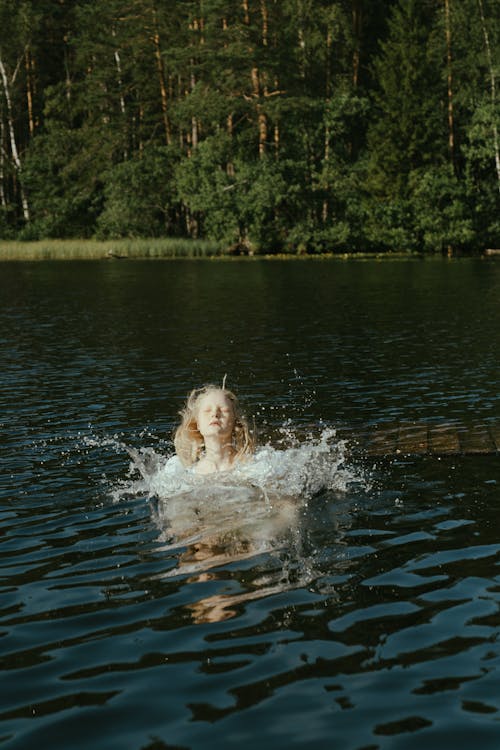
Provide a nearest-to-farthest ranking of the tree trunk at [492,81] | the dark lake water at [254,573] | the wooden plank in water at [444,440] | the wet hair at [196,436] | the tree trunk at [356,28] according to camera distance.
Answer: the dark lake water at [254,573]
the wet hair at [196,436]
the wooden plank in water at [444,440]
the tree trunk at [492,81]
the tree trunk at [356,28]

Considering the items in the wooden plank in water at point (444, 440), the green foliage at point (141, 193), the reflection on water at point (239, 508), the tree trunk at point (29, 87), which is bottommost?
the wooden plank in water at point (444, 440)

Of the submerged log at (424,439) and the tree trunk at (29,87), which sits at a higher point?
the tree trunk at (29,87)

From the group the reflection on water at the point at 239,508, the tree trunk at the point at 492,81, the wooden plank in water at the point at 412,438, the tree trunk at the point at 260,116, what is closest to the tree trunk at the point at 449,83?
the tree trunk at the point at 492,81

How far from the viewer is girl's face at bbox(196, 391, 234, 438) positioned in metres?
9.59

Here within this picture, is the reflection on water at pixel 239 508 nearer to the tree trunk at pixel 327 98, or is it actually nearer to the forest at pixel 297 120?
the forest at pixel 297 120

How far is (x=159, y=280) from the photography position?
44531mm

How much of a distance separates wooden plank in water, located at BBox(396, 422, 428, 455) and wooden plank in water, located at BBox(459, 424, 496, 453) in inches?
18.0

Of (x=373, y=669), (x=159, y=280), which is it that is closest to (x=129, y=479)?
(x=373, y=669)

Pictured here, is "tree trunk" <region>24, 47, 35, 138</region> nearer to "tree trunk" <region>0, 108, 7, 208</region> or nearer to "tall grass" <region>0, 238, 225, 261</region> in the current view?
"tree trunk" <region>0, 108, 7, 208</region>

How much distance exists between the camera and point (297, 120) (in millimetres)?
66562

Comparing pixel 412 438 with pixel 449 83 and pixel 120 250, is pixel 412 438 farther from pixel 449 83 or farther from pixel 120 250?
pixel 449 83

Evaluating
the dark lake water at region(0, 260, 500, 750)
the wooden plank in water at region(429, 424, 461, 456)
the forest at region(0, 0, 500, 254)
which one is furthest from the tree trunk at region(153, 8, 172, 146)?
the wooden plank in water at region(429, 424, 461, 456)

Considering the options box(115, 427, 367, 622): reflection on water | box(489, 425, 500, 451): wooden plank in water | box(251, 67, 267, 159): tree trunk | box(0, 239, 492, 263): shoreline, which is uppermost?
box(251, 67, 267, 159): tree trunk

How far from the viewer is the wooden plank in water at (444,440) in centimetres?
1177
